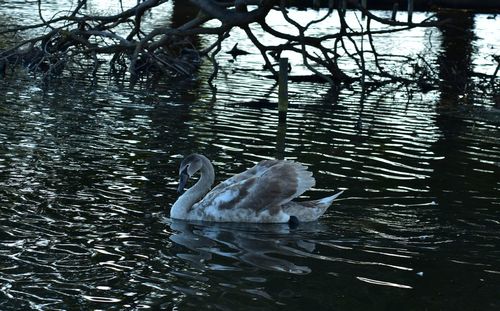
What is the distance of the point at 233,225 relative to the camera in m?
12.4

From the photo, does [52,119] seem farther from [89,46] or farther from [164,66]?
[164,66]

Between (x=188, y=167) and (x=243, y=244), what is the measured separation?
1871 millimetres

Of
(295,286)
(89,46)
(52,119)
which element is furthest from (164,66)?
(295,286)

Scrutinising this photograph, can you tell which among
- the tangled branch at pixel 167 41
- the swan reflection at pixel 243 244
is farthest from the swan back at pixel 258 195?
the tangled branch at pixel 167 41

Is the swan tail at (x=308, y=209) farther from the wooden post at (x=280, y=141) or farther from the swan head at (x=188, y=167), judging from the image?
the wooden post at (x=280, y=141)

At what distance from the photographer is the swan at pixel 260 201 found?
40.7 feet

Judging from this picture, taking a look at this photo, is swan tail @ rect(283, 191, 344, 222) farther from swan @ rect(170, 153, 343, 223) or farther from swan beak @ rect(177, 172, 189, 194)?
swan beak @ rect(177, 172, 189, 194)

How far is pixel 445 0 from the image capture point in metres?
53.4

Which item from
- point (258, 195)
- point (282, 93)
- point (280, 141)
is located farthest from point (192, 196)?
point (282, 93)

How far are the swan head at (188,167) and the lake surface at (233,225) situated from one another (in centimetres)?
41

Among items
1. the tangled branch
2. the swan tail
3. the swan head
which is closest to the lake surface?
the swan tail

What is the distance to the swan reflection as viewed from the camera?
1048 centimetres

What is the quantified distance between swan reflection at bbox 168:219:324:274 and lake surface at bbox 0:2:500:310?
32 mm

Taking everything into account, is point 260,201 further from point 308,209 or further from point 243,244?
point 243,244
